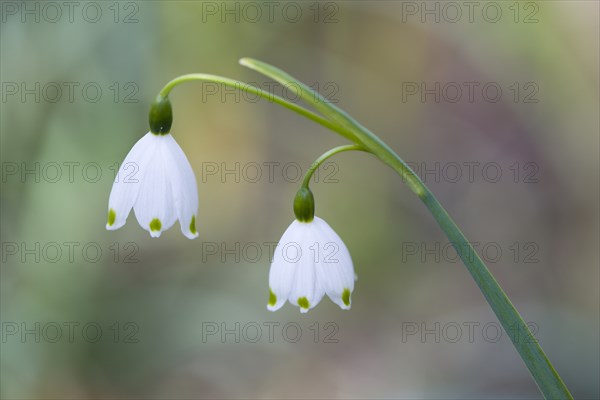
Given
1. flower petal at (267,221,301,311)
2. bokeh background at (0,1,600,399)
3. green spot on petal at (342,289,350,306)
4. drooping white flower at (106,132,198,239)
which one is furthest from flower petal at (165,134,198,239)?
bokeh background at (0,1,600,399)

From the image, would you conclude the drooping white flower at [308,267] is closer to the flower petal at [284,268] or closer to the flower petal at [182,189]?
the flower petal at [284,268]

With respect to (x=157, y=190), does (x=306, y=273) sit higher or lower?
lower

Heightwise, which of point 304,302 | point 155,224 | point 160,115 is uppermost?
point 160,115

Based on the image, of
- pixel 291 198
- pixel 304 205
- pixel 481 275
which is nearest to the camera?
pixel 481 275

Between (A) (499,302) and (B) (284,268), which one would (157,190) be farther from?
(A) (499,302)

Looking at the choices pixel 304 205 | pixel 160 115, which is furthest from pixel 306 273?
pixel 160 115

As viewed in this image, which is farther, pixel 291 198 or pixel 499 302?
pixel 291 198

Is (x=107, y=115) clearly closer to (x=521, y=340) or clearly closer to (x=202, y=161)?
(x=202, y=161)
